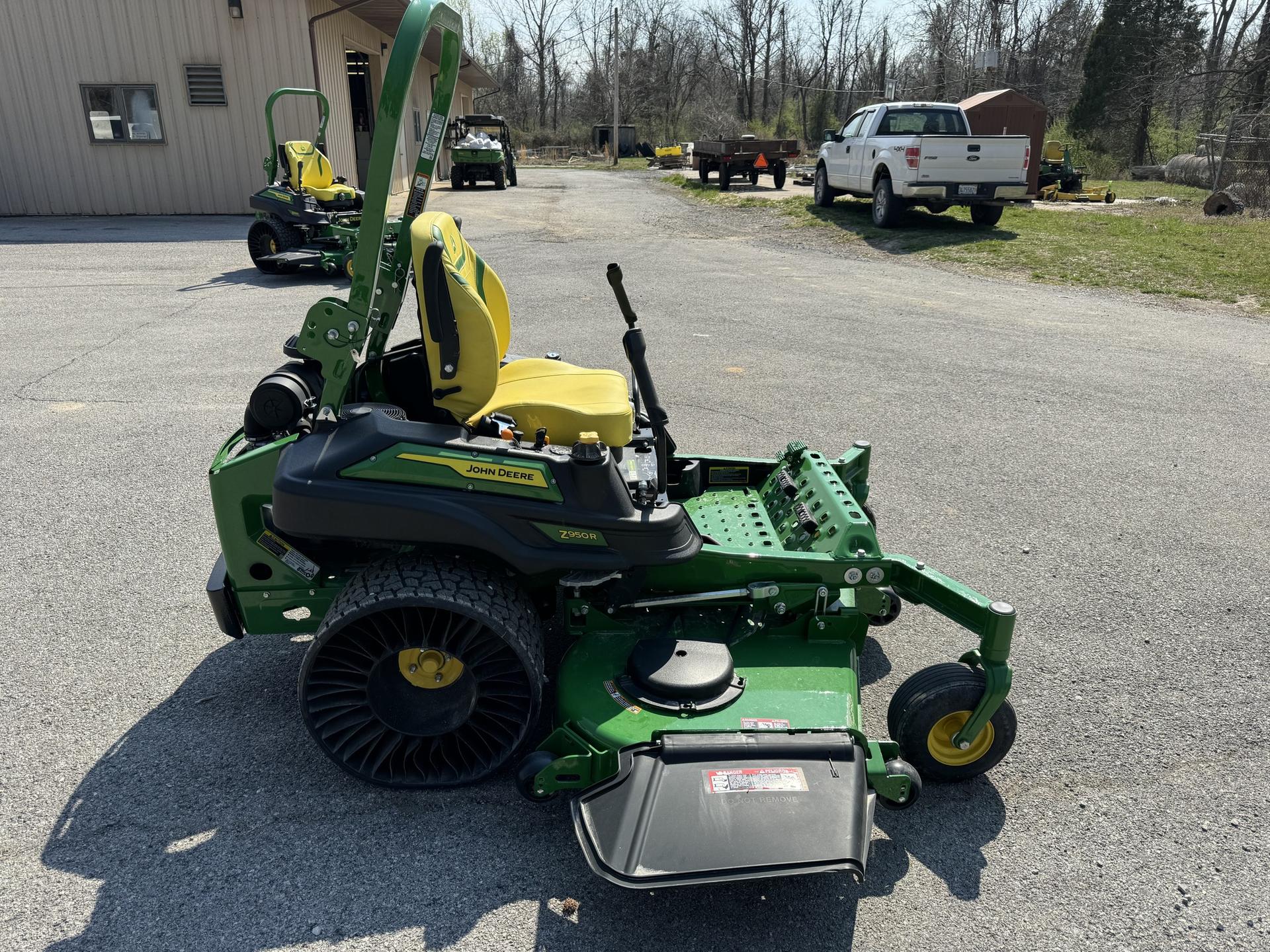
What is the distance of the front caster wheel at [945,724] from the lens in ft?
9.37

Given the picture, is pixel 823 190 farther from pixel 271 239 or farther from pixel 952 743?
pixel 952 743

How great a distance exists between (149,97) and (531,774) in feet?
62.3

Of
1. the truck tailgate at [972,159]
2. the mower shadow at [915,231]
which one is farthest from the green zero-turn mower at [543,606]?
the truck tailgate at [972,159]

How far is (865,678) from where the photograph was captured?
11.6 feet

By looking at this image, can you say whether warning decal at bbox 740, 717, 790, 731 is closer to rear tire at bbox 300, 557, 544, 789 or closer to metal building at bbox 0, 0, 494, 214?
rear tire at bbox 300, 557, 544, 789

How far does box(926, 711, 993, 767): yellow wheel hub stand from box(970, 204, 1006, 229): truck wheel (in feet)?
45.1

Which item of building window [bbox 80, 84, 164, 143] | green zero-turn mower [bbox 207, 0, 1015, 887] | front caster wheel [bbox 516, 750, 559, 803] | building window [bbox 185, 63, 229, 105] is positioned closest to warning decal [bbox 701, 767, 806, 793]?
green zero-turn mower [bbox 207, 0, 1015, 887]

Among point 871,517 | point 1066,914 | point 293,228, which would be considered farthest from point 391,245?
point 293,228

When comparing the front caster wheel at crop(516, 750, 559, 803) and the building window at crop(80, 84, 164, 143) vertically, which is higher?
the building window at crop(80, 84, 164, 143)

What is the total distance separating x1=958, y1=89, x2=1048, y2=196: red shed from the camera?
2289 cm

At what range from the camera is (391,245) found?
3.46 metres

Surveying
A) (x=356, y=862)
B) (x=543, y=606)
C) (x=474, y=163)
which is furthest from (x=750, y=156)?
(x=356, y=862)

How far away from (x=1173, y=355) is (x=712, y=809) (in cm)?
759

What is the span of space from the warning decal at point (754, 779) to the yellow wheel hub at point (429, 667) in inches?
33.5
